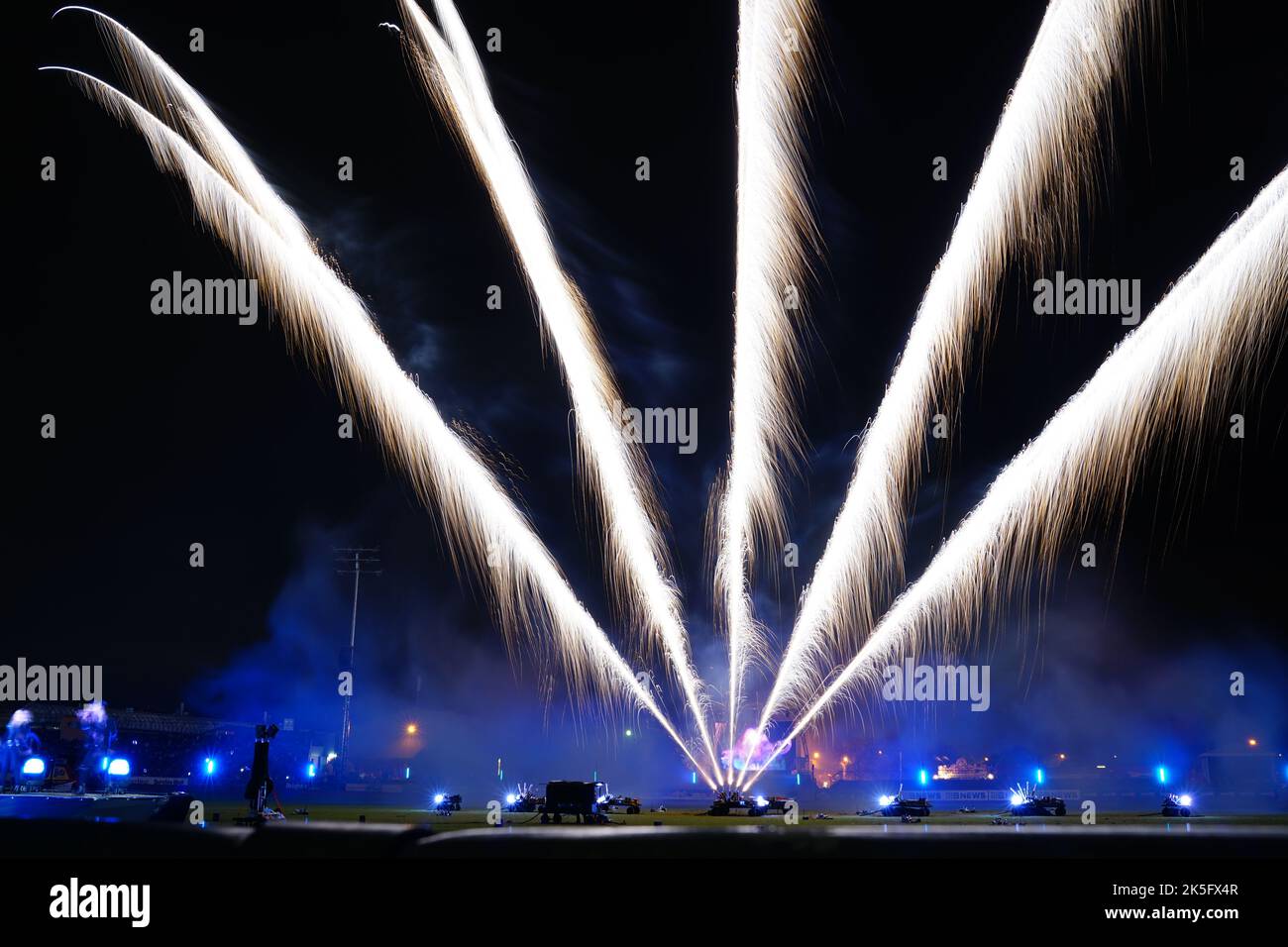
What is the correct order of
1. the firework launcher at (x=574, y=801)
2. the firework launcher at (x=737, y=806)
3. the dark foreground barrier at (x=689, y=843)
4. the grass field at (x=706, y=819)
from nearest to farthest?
the dark foreground barrier at (x=689, y=843), the grass field at (x=706, y=819), the firework launcher at (x=574, y=801), the firework launcher at (x=737, y=806)

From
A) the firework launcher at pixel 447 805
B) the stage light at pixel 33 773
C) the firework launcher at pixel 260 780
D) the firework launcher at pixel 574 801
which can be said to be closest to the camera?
the firework launcher at pixel 260 780

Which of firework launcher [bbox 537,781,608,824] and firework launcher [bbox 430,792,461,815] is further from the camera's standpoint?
firework launcher [bbox 430,792,461,815]

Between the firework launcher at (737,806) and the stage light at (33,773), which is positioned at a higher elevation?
the firework launcher at (737,806)

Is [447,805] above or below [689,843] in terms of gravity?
below

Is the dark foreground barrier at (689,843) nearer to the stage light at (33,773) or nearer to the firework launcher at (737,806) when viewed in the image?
the firework launcher at (737,806)

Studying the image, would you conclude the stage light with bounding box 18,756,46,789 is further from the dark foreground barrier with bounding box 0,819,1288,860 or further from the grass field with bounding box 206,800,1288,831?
the dark foreground barrier with bounding box 0,819,1288,860

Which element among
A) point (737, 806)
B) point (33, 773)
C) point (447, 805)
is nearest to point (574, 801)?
point (447, 805)

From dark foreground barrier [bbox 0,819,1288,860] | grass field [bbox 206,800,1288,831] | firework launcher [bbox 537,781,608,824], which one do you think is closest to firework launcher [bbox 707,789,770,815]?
grass field [bbox 206,800,1288,831]

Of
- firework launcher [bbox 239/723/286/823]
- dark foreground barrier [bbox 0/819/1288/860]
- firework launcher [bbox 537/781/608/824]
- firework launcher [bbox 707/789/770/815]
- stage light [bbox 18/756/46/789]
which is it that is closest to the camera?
dark foreground barrier [bbox 0/819/1288/860]

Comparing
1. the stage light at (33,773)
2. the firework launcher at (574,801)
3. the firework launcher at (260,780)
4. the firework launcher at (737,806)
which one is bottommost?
the stage light at (33,773)

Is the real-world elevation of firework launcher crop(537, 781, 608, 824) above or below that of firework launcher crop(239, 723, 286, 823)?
below

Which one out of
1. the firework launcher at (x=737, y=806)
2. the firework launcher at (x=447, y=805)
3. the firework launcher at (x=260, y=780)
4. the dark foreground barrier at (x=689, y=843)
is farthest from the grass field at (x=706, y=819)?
the dark foreground barrier at (x=689, y=843)

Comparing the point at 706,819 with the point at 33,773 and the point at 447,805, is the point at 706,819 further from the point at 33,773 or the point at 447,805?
the point at 33,773
